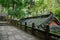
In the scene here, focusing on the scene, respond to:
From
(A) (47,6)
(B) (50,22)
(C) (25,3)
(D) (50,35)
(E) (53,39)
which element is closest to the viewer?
(E) (53,39)

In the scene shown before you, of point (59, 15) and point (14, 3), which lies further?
point (14, 3)

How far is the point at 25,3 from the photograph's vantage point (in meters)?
48.4

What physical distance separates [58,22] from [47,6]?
26.2 ft

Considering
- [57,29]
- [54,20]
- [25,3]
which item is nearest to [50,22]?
[54,20]

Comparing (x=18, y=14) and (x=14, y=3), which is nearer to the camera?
(x=18, y=14)

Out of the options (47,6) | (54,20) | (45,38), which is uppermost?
(47,6)

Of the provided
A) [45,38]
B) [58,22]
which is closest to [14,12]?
[58,22]

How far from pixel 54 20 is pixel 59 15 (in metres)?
1.83

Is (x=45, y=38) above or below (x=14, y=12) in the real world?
below

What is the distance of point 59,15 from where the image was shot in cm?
2064

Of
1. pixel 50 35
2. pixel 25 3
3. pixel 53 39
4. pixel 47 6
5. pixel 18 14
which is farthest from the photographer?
pixel 25 3

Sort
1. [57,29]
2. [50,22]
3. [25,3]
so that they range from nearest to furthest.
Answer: [57,29]
[50,22]
[25,3]

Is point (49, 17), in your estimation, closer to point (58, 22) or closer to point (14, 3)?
point (58, 22)

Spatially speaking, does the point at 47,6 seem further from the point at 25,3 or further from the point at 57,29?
the point at 25,3
